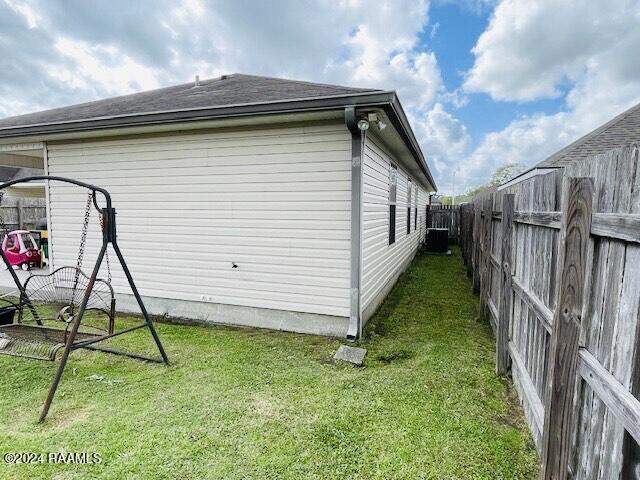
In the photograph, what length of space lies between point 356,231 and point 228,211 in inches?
73.3

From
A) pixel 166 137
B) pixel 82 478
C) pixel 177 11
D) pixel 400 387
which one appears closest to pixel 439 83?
pixel 177 11

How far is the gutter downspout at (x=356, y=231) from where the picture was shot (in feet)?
13.3

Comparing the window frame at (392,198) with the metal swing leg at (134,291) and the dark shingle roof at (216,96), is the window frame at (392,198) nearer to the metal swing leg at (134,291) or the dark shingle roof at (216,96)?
the dark shingle roof at (216,96)

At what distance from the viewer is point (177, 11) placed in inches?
334

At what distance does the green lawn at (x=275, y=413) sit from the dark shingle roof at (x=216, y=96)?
9.93 feet

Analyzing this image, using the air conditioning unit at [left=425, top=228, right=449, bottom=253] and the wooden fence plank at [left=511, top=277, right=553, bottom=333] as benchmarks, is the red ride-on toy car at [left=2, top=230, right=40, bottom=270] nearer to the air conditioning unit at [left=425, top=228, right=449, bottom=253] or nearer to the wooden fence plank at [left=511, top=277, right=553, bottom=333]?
the wooden fence plank at [left=511, top=277, right=553, bottom=333]

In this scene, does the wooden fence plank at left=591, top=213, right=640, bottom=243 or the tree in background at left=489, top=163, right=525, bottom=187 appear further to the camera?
the tree in background at left=489, top=163, right=525, bottom=187

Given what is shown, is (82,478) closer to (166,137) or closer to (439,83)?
(166,137)

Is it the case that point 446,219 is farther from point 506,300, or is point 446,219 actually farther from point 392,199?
point 506,300

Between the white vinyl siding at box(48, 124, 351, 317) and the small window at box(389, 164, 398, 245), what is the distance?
2.47 meters

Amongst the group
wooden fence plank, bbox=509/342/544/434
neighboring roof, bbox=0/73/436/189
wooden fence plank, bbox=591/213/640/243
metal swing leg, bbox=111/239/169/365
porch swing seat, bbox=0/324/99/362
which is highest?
neighboring roof, bbox=0/73/436/189

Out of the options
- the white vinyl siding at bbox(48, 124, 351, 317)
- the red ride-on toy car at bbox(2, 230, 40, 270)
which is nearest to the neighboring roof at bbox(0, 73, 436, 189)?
the white vinyl siding at bbox(48, 124, 351, 317)

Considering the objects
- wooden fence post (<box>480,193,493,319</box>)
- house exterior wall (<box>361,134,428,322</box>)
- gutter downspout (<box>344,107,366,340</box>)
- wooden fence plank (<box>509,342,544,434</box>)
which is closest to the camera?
wooden fence plank (<box>509,342,544,434</box>)

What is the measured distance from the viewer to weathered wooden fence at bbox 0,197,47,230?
1136 cm
